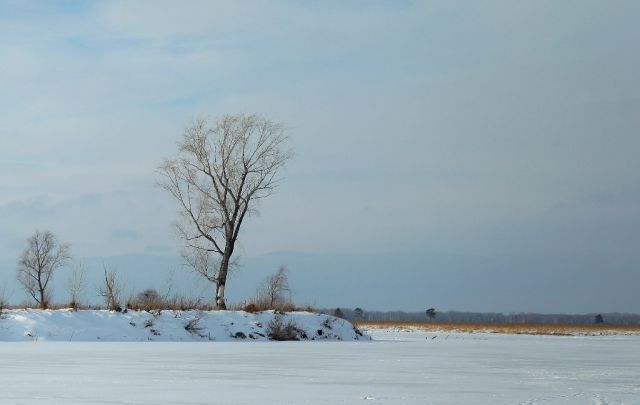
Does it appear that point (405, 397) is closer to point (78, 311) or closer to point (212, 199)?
point (78, 311)

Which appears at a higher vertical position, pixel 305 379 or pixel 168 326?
pixel 168 326

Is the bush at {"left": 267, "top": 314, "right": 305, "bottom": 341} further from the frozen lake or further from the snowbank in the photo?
the frozen lake

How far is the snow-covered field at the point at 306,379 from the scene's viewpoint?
9609mm

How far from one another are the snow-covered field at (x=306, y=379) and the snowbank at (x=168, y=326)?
736cm

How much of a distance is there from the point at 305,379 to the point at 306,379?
0.01 m

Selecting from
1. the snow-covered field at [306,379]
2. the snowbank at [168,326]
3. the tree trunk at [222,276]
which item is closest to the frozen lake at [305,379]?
the snow-covered field at [306,379]

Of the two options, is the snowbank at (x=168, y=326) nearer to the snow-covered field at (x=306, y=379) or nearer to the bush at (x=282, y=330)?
the bush at (x=282, y=330)

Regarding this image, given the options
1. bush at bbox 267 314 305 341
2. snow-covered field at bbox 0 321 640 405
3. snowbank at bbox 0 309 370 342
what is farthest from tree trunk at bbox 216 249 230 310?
snow-covered field at bbox 0 321 640 405

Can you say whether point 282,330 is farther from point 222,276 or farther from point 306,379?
point 306,379

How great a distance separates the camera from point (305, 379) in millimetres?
12297

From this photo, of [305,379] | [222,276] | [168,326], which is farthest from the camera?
[222,276]

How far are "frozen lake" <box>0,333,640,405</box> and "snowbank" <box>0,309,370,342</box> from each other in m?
7.42

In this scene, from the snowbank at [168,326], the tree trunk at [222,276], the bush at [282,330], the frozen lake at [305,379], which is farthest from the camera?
the tree trunk at [222,276]

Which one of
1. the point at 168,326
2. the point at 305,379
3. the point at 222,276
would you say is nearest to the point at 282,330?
the point at 168,326
